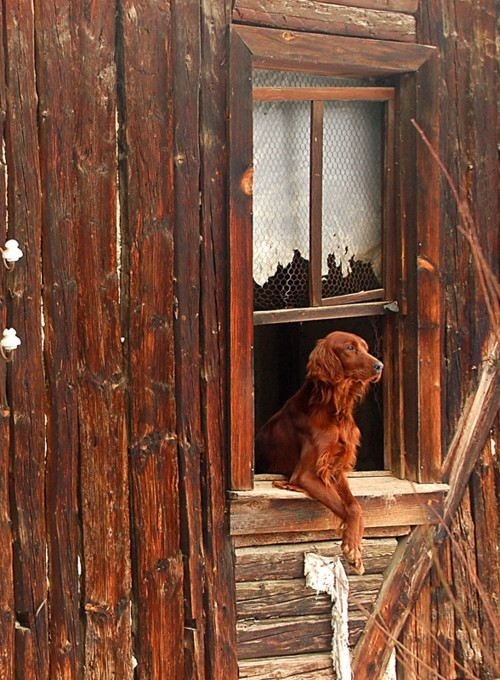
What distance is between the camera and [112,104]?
451 cm

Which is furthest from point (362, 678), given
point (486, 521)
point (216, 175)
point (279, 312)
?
point (216, 175)

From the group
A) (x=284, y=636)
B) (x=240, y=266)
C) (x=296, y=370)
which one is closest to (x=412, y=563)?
(x=284, y=636)

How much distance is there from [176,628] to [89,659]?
0.40 meters

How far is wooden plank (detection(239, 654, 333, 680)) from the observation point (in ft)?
16.1

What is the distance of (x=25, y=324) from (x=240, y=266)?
100 cm

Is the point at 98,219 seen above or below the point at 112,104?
below

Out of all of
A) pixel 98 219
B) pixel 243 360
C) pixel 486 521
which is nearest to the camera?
pixel 98 219

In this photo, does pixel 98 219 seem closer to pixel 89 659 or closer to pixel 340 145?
pixel 340 145

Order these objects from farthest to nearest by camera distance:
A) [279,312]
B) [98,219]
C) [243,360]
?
1. [279,312]
2. [243,360]
3. [98,219]

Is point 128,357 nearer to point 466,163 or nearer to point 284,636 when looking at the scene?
point 284,636

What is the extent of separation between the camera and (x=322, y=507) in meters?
4.99

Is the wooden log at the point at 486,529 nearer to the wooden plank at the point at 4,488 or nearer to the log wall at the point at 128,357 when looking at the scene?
the log wall at the point at 128,357

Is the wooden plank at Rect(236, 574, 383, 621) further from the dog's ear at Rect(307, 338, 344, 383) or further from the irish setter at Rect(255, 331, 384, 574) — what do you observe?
the dog's ear at Rect(307, 338, 344, 383)

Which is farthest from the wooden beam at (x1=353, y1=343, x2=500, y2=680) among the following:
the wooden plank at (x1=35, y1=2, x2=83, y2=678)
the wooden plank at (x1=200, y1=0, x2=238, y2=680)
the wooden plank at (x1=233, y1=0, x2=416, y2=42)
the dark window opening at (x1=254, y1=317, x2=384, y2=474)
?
the wooden plank at (x1=233, y1=0, x2=416, y2=42)
